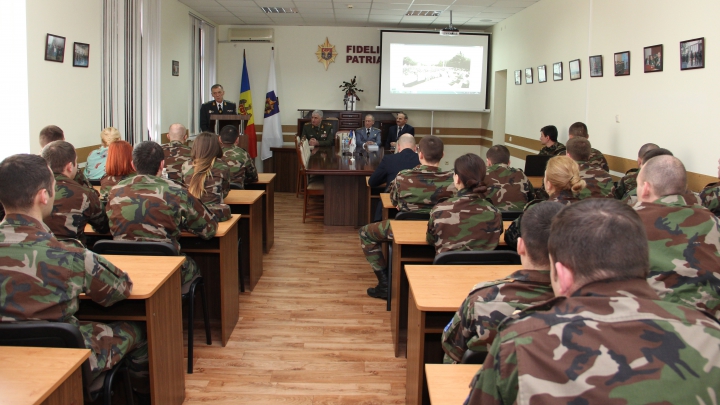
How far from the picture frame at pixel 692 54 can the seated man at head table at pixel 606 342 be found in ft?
14.7

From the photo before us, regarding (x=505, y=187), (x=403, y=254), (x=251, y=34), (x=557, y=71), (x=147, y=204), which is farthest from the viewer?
(x=251, y=34)

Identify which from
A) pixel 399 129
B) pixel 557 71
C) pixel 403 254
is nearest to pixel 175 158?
pixel 403 254

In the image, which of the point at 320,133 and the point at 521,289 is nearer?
the point at 521,289

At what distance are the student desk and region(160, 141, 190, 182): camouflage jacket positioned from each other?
101 inches

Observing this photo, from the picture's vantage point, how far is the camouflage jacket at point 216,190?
12.7 feet

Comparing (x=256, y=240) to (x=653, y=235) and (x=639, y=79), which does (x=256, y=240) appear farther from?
(x=639, y=79)

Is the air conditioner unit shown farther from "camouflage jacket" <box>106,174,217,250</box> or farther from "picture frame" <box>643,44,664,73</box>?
"camouflage jacket" <box>106,174,217,250</box>

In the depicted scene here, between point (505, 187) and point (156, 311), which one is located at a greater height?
Result: point (505, 187)

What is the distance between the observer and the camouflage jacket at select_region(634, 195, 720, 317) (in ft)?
7.27

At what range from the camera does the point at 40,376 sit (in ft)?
5.58

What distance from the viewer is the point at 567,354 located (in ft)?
3.53

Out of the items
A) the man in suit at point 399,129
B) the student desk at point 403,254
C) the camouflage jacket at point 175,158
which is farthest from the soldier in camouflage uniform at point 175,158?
the man in suit at point 399,129

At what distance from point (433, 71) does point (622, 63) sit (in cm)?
523

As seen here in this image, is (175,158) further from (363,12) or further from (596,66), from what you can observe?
(363,12)
